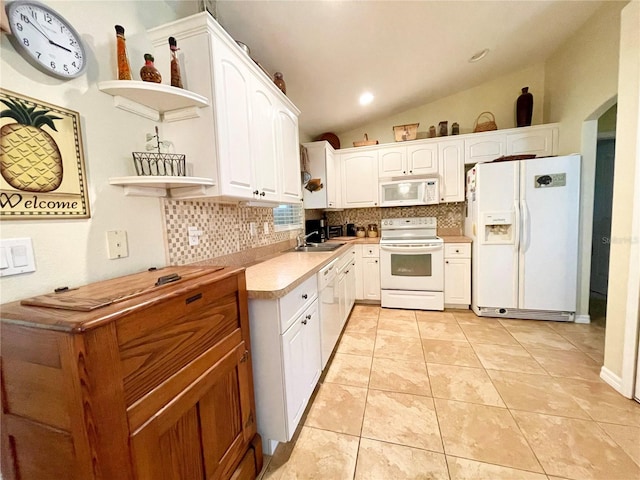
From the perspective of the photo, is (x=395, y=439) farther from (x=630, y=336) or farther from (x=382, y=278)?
(x=382, y=278)

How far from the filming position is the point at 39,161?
0.85 meters

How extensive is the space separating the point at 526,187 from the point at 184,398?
Answer: 3.29m

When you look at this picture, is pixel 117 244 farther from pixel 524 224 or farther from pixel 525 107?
pixel 525 107

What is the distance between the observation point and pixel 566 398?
62.7 inches

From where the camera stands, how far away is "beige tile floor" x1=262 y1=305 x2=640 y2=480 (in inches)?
47.4

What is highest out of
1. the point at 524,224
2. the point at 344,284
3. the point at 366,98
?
the point at 366,98

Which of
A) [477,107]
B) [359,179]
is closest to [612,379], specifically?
[359,179]

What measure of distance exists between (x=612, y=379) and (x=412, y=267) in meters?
1.74

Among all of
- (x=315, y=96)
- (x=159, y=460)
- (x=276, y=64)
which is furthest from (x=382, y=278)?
(x=159, y=460)

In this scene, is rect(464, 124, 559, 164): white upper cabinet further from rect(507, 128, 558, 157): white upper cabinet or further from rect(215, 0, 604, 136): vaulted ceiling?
rect(215, 0, 604, 136): vaulted ceiling

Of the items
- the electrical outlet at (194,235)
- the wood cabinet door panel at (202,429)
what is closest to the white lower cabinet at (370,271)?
the electrical outlet at (194,235)

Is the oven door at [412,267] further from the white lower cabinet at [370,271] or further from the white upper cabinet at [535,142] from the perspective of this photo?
the white upper cabinet at [535,142]

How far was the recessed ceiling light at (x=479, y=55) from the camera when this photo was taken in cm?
257

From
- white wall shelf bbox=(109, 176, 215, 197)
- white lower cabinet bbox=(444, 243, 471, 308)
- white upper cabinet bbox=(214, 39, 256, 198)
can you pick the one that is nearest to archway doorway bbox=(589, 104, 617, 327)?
white lower cabinet bbox=(444, 243, 471, 308)
